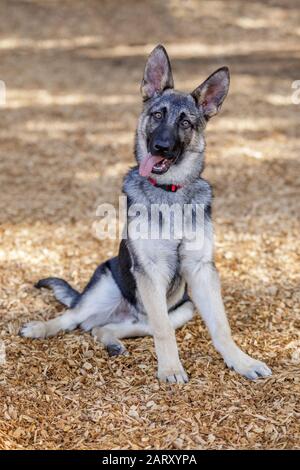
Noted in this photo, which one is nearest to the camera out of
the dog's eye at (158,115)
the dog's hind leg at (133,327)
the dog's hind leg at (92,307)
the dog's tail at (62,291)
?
the dog's eye at (158,115)

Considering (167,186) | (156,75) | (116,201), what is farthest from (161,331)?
(116,201)

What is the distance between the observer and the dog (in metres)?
4.67

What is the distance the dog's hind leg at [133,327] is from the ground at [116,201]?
0.29ft

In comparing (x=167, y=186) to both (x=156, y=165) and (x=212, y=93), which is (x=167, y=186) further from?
(x=212, y=93)

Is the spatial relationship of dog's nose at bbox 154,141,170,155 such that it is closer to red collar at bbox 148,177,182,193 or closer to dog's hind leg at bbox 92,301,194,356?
red collar at bbox 148,177,182,193

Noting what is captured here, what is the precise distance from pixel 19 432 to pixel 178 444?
0.94 m

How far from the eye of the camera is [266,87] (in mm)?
12633

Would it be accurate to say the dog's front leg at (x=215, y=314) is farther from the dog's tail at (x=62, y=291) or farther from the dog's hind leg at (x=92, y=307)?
the dog's tail at (x=62, y=291)

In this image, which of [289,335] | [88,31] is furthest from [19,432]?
[88,31]

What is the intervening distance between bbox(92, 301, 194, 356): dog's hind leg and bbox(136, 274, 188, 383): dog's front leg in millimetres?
491

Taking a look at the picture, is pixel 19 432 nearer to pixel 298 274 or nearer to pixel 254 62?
pixel 298 274

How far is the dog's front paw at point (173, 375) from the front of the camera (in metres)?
4.55

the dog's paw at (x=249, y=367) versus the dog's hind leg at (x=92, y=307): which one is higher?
the dog's hind leg at (x=92, y=307)

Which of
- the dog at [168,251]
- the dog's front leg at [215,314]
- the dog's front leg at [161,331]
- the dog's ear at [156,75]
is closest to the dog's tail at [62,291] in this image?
the dog at [168,251]
